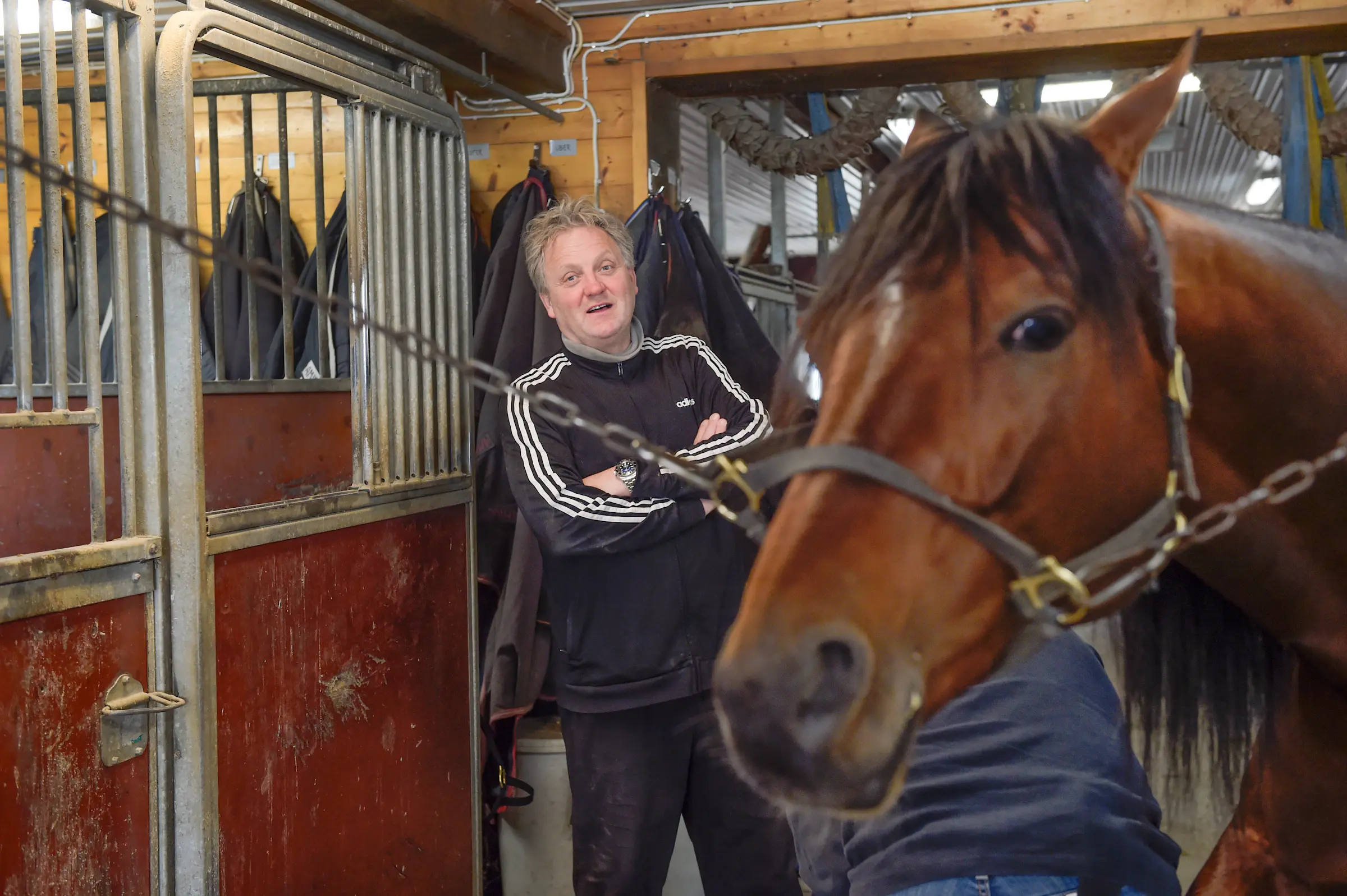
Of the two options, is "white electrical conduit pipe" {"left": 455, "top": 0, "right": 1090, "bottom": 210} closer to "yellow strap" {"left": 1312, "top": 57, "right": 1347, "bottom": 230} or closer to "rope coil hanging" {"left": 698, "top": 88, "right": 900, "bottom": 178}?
"rope coil hanging" {"left": 698, "top": 88, "right": 900, "bottom": 178}

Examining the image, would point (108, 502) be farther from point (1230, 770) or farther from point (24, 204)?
point (1230, 770)

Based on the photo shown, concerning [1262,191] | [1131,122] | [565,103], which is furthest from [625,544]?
[1262,191]

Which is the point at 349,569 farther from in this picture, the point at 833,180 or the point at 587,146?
the point at 833,180

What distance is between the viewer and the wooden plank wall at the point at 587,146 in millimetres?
3068

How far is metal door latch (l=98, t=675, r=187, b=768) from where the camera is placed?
4.94ft

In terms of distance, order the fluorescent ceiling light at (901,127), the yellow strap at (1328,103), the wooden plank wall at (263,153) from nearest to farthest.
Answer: the yellow strap at (1328,103) < the wooden plank wall at (263,153) < the fluorescent ceiling light at (901,127)

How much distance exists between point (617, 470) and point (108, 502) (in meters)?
1.13

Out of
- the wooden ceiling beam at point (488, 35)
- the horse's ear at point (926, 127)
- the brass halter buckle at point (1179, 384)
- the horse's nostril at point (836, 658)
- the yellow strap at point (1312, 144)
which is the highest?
the wooden ceiling beam at point (488, 35)

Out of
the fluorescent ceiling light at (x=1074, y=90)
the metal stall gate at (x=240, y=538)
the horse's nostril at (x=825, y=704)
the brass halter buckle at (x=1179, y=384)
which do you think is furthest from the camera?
the fluorescent ceiling light at (x=1074, y=90)

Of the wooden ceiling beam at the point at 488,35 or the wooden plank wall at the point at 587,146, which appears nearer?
the wooden ceiling beam at the point at 488,35

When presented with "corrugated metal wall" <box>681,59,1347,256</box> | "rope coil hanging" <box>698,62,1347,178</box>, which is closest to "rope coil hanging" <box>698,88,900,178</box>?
"rope coil hanging" <box>698,62,1347,178</box>

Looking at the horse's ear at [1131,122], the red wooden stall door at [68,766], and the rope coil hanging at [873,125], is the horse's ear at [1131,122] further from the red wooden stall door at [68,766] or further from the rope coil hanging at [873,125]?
the rope coil hanging at [873,125]

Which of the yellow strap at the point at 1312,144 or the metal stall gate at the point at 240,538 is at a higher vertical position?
the yellow strap at the point at 1312,144

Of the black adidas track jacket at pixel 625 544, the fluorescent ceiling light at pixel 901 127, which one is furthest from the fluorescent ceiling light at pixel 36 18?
the fluorescent ceiling light at pixel 901 127
